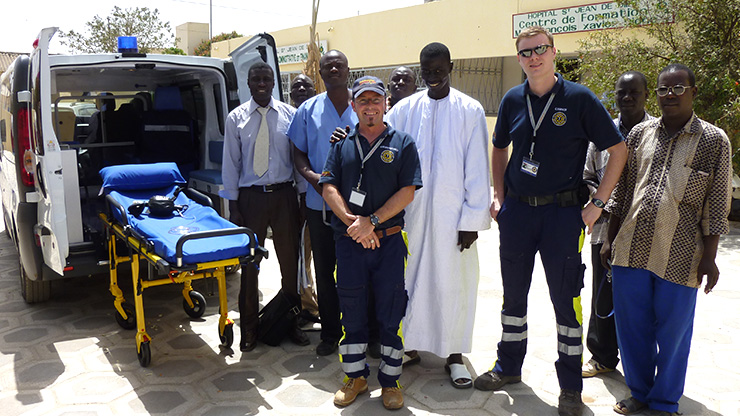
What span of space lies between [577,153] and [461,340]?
140cm

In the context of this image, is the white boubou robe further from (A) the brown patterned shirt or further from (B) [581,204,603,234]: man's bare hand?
(A) the brown patterned shirt

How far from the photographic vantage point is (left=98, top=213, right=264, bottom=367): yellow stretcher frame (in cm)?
343

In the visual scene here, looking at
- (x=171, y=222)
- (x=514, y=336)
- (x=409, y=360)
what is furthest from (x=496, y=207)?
(x=171, y=222)

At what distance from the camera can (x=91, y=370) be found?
3904 millimetres

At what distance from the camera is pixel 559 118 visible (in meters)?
3.11

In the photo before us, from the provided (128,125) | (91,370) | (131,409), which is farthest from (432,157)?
(128,125)

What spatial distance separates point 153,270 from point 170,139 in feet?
7.91

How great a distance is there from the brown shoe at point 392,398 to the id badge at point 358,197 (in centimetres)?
110

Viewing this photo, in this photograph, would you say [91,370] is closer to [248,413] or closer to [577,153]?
[248,413]

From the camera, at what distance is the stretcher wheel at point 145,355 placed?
3.90 m

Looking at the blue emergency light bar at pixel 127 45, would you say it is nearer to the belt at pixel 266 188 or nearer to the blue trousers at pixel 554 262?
the belt at pixel 266 188

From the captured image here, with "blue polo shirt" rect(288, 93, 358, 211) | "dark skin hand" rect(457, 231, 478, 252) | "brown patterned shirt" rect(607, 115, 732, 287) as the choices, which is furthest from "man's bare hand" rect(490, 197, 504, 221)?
"blue polo shirt" rect(288, 93, 358, 211)

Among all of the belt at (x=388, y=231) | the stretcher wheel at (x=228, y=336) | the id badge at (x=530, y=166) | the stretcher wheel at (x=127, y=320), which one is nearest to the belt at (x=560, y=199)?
the id badge at (x=530, y=166)

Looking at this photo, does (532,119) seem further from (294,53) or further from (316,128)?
(294,53)
